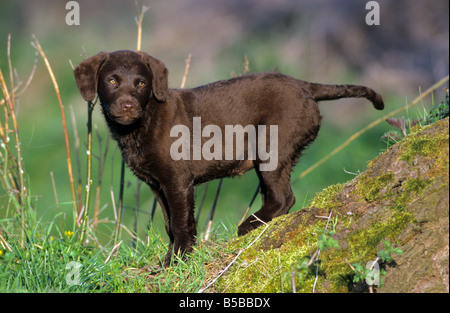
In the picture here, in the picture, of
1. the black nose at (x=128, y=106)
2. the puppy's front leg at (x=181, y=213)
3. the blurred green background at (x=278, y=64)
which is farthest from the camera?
the blurred green background at (x=278, y=64)

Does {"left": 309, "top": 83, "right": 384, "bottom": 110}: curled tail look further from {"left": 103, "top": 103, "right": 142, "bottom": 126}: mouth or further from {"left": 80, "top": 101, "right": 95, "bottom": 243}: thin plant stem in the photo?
{"left": 80, "top": 101, "right": 95, "bottom": 243}: thin plant stem

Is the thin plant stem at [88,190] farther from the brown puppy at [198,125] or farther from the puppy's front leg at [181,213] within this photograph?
the puppy's front leg at [181,213]

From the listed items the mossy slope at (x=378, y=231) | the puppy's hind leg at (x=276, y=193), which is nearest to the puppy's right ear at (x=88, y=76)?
the puppy's hind leg at (x=276, y=193)

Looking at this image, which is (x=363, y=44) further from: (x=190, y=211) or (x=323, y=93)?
(x=190, y=211)

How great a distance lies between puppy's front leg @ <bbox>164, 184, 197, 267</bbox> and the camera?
3.82 m

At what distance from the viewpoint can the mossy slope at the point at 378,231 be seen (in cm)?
258

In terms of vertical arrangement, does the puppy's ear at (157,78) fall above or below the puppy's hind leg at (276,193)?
above

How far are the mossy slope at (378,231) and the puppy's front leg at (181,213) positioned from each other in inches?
24.3

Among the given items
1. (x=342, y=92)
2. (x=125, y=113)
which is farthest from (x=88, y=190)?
(x=342, y=92)

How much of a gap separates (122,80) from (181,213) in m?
0.97

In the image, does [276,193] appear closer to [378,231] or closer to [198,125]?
[198,125]

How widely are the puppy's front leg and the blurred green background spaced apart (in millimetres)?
2445

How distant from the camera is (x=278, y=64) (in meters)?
7.60

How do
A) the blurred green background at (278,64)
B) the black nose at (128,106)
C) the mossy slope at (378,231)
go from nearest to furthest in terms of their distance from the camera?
the mossy slope at (378,231) → the black nose at (128,106) → the blurred green background at (278,64)
